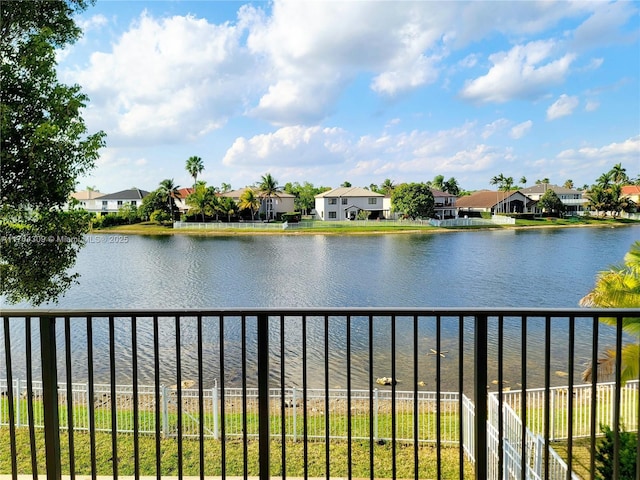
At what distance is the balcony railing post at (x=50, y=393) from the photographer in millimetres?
1283

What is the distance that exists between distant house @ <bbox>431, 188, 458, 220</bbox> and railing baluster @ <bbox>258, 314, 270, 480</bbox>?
31.7m

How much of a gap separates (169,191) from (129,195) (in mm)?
2382

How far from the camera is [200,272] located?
596 inches

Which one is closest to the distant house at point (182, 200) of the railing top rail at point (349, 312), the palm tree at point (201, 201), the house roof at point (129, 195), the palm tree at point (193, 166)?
the palm tree at point (201, 201)

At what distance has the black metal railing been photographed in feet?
4.19

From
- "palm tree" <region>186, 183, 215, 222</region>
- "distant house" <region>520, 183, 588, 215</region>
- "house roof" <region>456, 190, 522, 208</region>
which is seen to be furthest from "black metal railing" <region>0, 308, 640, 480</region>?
"house roof" <region>456, 190, 522, 208</region>

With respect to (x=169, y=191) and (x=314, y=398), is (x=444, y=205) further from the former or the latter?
(x=314, y=398)

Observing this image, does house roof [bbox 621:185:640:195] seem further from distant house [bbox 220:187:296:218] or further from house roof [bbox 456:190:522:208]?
distant house [bbox 220:187:296:218]

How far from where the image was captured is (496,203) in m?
31.3

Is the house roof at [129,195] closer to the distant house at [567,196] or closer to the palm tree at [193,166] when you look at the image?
the palm tree at [193,166]

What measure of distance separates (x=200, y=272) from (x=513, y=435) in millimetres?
12685

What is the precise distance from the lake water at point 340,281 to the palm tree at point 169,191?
198cm

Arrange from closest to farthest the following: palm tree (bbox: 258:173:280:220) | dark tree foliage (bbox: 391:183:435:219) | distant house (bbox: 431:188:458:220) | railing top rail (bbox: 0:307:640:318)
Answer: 1. railing top rail (bbox: 0:307:640:318)
2. dark tree foliage (bbox: 391:183:435:219)
3. palm tree (bbox: 258:173:280:220)
4. distant house (bbox: 431:188:458:220)

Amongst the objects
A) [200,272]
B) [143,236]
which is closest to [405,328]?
[200,272]
